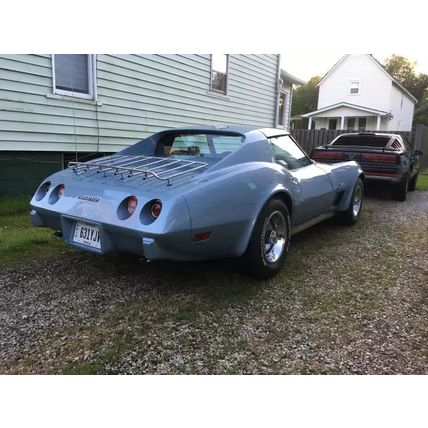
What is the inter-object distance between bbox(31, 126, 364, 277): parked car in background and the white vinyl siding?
2787mm

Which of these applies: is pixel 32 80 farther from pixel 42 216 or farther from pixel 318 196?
pixel 318 196

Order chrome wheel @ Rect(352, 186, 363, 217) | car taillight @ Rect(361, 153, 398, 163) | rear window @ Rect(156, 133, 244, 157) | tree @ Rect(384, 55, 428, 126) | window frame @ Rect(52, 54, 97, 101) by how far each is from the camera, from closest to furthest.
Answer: rear window @ Rect(156, 133, 244, 157) → chrome wheel @ Rect(352, 186, 363, 217) → window frame @ Rect(52, 54, 97, 101) → car taillight @ Rect(361, 153, 398, 163) → tree @ Rect(384, 55, 428, 126)

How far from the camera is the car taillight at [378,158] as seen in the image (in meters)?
7.71

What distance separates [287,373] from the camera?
2273mm

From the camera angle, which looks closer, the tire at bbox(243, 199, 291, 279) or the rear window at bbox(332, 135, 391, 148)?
the tire at bbox(243, 199, 291, 279)

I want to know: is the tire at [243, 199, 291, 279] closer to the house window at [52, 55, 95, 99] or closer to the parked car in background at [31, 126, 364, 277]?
the parked car in background at [31, 126, 364, 277]

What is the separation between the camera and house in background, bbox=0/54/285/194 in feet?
19.7

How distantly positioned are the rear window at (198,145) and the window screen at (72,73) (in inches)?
130

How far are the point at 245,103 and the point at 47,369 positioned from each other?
1089cm

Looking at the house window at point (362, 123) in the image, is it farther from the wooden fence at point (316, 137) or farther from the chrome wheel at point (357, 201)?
the chrome wheel at point (357, 201)

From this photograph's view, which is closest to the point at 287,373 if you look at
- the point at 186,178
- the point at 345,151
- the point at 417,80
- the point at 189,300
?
the point at 189,300

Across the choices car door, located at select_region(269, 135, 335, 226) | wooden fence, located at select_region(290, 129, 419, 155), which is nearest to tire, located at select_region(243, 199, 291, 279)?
car door, located at select_region(269, 135, 335, 226)

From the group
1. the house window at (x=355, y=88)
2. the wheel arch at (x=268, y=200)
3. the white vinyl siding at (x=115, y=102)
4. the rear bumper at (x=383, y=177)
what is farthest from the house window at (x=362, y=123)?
the wheel arch at (x=268, y=200)

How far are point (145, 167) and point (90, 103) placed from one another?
420cm
